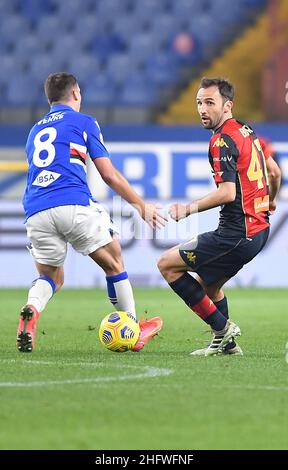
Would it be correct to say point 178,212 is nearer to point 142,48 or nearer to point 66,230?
point 66,230

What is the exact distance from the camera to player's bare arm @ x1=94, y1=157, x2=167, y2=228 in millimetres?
6664

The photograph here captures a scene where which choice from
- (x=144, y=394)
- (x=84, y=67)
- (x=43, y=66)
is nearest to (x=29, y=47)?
(x=43, y=66)

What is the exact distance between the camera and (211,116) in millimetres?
6797

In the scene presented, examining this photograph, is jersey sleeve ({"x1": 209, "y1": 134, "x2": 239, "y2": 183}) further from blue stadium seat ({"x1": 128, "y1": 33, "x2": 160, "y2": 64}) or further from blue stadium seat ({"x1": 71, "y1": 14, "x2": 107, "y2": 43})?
blue stadium seat ({"x1": 71, "y1": 14, "x2": 107, "y2": 43})

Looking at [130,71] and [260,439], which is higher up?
[130,71]

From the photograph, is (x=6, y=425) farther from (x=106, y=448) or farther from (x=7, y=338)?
(x=7, y=338)

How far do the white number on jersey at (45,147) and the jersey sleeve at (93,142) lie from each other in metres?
0.23

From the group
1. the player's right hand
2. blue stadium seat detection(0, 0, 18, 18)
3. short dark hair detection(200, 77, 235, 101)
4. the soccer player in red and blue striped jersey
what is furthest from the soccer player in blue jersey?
blue stadium seat detection(0, 0, 18, 18)

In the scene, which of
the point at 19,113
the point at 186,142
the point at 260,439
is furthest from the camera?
the point at 19,113

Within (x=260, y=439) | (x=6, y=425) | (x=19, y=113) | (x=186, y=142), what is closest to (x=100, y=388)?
(x=6, y=425)

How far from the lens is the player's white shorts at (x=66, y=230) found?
7.02 metres
